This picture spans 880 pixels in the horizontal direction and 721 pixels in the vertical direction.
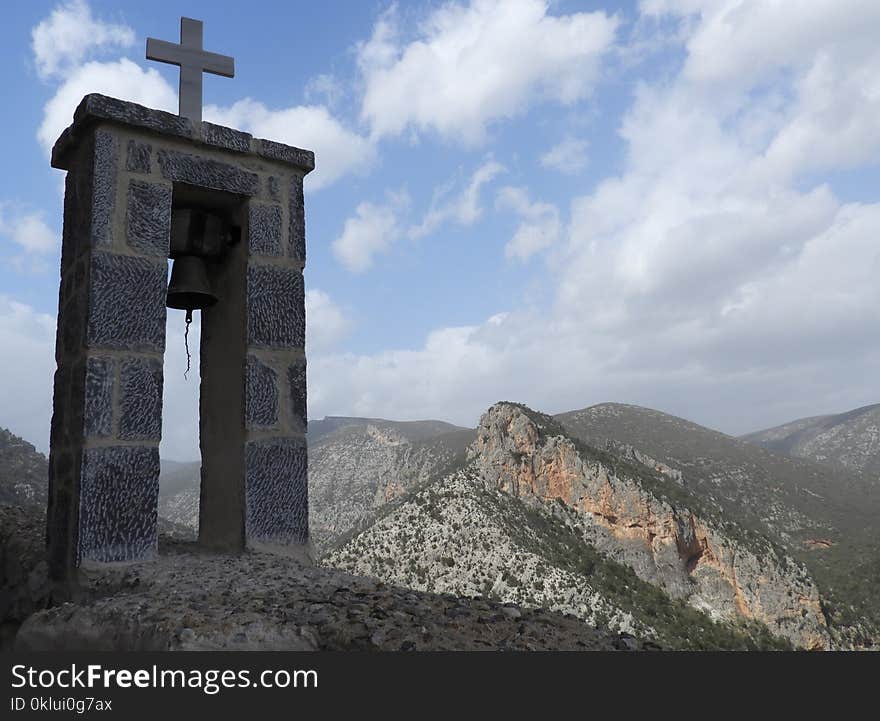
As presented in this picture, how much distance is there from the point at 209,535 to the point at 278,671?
2.74m

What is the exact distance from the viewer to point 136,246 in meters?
4.31

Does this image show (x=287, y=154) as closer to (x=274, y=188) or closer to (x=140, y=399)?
(x=274, y=188)

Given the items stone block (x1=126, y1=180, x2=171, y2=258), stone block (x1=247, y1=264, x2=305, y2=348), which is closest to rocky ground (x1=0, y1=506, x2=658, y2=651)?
stone block (x1=247, y1=264, x2=305, y2=348)

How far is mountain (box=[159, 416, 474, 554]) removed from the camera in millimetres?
58688

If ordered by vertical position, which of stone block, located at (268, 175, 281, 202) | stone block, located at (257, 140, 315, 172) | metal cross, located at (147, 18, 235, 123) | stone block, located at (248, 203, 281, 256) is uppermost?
metal cross, located at (147, 18, 235, 123)

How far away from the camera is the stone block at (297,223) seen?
4.84m

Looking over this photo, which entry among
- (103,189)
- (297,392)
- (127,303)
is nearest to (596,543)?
(297,392)

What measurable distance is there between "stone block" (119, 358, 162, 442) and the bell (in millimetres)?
778

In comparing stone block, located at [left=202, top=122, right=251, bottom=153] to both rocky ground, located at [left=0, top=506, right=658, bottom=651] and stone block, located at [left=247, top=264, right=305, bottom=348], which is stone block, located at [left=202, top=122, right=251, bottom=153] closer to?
stone block, located at [left=247, top=264, right=305, bottom=348]

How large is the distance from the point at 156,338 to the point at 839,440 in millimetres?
87190

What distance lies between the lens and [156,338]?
14.1ft

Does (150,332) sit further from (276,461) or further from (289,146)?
(289,146)

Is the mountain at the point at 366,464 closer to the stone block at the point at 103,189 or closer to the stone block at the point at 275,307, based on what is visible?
the stone block at the point at 275,307

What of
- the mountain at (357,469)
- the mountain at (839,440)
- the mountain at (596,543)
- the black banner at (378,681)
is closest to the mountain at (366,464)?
the mountain at (357,469)
